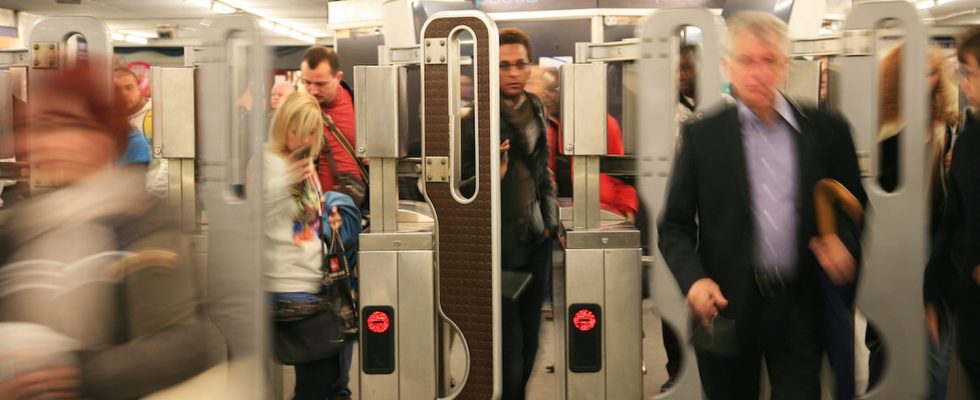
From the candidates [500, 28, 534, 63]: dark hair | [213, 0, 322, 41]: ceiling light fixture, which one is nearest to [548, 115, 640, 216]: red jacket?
[500, 28, 534, 63]: dark hair

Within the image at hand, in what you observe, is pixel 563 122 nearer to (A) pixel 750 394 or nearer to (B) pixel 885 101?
(B) pixel 885 101

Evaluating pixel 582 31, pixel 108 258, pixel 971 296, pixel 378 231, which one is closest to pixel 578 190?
pixel 378 231

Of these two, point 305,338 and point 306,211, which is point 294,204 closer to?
point 306,211

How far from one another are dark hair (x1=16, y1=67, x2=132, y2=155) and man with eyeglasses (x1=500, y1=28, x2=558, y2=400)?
244 centimetres

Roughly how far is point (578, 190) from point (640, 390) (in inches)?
30.8

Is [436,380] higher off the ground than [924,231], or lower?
lower

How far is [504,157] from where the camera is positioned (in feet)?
14.5

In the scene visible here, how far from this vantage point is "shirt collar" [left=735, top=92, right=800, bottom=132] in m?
2.79

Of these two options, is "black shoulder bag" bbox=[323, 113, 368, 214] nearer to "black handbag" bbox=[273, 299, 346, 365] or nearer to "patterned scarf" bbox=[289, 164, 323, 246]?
"patterned scarf" bbox=[289, 164, 323, 246]

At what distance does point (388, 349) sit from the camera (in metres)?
4.20

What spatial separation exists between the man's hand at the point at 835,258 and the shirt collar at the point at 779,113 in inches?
11.4

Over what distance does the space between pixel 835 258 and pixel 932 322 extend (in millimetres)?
1368

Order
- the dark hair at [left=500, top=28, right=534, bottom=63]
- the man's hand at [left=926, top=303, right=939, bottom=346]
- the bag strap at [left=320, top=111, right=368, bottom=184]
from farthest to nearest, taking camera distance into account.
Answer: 1. the bag strap at [left=320, top=111, right=368, bottom=184]
2. the dark hair at [left=500, top=28, right=534, bottom=63]
3. the man's hand at [left=926, top=303, right=939, bottom=346]

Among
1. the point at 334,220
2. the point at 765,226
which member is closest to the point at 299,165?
the point at 334,220
